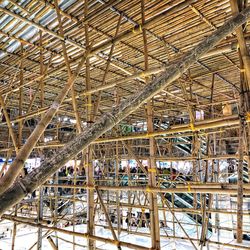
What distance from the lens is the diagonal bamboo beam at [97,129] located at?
1.34 meters

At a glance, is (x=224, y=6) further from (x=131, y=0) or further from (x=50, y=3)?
(x=50, y=3)

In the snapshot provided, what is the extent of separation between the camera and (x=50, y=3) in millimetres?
4621

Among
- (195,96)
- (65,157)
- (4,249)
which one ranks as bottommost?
(4,249)

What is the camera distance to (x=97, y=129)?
5.29 feet

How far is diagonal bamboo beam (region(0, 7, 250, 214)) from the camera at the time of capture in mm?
1342

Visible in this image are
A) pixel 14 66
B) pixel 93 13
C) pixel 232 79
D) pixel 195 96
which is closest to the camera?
pixel 93 13

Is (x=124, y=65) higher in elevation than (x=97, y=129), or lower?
higher

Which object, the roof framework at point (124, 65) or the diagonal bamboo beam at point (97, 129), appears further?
the roof framework at point (124, 65)

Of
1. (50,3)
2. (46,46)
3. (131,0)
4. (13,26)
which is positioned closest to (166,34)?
(131,0)

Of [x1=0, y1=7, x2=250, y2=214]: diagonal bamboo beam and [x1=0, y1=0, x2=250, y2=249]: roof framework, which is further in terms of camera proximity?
[x1=0, y1=0, x2=250, y2=249]: roof framework

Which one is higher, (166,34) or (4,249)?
(166,34)

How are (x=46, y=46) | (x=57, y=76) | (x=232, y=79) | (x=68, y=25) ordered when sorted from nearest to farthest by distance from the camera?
(x=68, y=25), (x=46, y=46), (x=57, y=76), (x=232, y=79)

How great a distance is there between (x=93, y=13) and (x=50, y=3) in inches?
33.1

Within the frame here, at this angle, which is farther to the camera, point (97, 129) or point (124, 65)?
point (124, 65)
